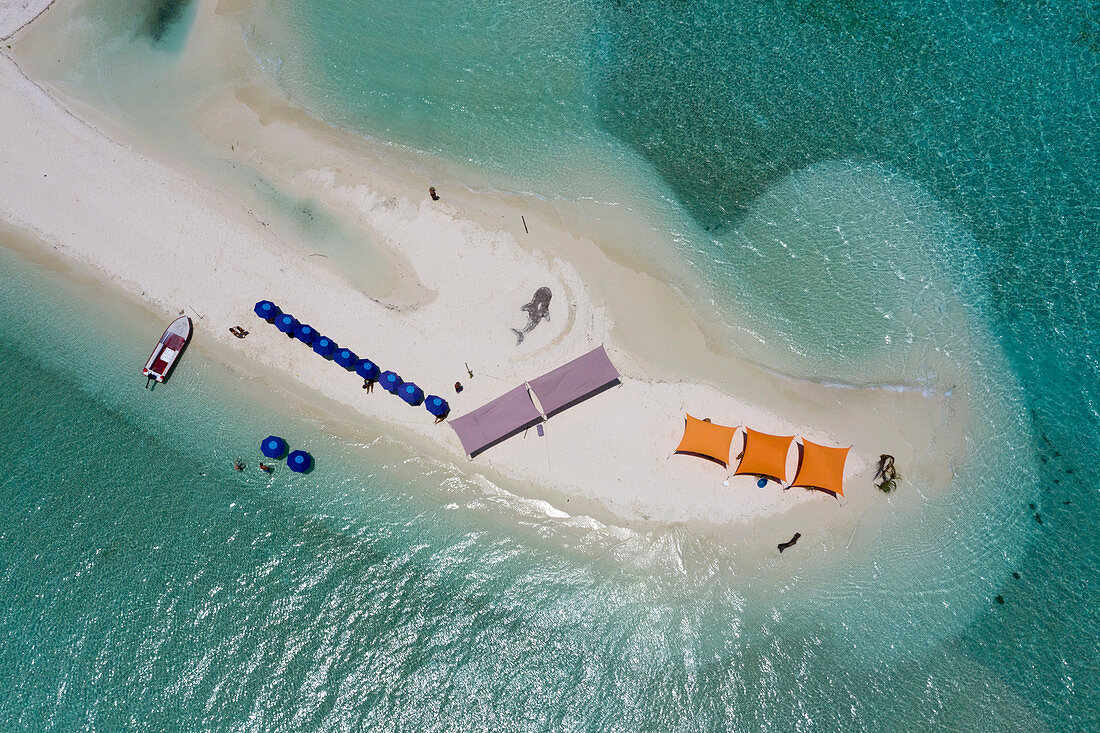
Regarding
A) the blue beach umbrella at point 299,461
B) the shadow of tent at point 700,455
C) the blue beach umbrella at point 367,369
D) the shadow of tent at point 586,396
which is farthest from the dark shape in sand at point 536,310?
the blue beach umbrella at point 299,461

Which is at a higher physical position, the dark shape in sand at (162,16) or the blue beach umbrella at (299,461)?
the dark shape in sand at (162,16)

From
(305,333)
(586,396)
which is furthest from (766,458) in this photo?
(305,333)

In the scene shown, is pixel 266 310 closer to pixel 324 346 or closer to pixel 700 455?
pixel 324 346

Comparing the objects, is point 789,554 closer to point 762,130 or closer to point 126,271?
point 762,130

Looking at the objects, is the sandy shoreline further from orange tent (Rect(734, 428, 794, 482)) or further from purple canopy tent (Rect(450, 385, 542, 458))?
orange tent (Rect(734, 428, 794, 482))

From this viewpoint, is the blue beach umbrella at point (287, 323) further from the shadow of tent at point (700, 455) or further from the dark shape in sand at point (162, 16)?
the dark shape in sand at point (162, 16)

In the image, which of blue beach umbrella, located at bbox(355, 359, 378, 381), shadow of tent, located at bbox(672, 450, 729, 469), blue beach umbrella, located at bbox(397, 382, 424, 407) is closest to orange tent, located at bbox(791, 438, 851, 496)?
shadow of tent, located at bbox(672, 450, 729, 469)
